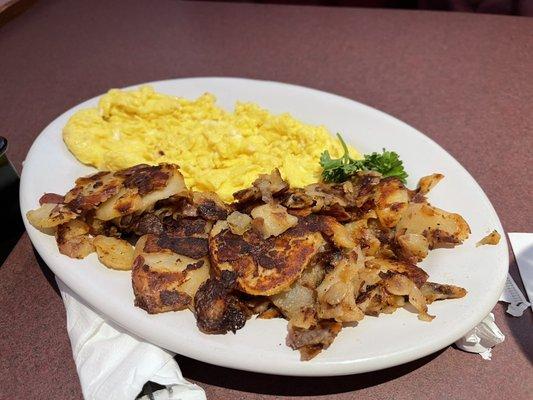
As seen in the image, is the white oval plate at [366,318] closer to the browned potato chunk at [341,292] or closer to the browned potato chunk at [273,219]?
the browned potato chunk at [341,292]

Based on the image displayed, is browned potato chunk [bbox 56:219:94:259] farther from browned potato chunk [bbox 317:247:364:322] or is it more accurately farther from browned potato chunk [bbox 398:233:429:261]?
browned potato chunk [bbox 398:233:429:261]

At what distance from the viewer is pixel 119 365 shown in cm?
172

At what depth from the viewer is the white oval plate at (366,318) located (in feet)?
5.26

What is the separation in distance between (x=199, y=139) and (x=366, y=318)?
142cm

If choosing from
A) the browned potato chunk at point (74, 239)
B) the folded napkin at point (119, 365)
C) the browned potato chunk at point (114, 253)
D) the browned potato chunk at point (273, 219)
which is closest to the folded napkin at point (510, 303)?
the browned potato chunk at point (273, 219)

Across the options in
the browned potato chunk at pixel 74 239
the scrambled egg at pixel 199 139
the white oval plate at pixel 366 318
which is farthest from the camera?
the scrambled egg at pixel 199 139

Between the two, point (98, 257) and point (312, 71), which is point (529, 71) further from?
point (98, 257)

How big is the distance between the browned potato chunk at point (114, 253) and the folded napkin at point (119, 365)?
8.1 inches

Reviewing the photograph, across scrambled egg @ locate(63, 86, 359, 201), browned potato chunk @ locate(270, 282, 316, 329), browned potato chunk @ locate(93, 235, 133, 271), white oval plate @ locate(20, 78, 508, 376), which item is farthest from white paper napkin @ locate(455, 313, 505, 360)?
browned potato chunk @ locate(93, 235, 133, 271)

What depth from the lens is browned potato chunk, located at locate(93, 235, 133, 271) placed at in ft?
6.28

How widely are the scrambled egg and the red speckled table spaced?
63 centimetres

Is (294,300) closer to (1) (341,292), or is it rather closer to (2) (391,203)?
(1) (341,292)

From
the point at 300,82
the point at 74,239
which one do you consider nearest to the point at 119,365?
the point at 74,239

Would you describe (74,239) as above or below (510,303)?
above
